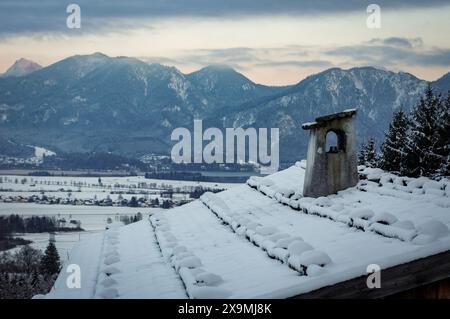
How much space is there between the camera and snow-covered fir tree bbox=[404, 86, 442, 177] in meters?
29.2

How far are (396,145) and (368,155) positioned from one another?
17.9 feet

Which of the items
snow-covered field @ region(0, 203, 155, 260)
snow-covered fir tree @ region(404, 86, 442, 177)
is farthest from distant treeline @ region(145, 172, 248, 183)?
snow-covered fir tree @ region(404, 86, 442, 177)

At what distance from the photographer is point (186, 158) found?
166 metres

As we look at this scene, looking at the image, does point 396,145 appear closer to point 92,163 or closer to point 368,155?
point 368,155

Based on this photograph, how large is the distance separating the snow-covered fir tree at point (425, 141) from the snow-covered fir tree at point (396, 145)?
44cm

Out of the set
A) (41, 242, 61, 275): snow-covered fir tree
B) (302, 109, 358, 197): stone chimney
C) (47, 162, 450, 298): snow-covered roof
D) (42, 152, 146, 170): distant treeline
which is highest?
(302, 109, 358, 197): stone chimney

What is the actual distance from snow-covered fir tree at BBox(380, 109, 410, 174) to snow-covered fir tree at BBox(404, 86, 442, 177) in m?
0.44

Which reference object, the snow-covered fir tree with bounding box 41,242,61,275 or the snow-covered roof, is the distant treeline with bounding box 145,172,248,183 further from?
the snow-covered roof

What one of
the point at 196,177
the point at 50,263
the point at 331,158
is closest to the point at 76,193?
the point at 196,177

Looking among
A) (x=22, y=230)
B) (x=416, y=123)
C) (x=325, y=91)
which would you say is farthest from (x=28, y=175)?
(x=416, y=123)

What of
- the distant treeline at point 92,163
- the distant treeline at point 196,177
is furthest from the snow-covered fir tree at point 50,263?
the distant treeline at point 92,163

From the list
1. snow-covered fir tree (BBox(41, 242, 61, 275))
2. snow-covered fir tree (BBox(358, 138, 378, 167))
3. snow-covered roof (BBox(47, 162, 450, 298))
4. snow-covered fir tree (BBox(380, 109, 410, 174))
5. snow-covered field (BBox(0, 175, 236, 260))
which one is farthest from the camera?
snow-covered field (BBox(0, 175, 236, 260))

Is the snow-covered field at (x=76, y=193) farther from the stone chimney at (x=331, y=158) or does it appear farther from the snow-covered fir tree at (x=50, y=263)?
the stone chimney at (x=331, y=158)
